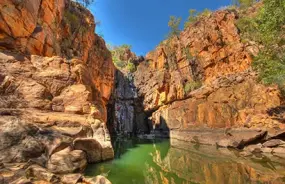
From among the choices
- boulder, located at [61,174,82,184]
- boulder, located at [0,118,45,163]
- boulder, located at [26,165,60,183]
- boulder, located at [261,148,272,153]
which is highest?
boulder, located at [0,118,45,163]

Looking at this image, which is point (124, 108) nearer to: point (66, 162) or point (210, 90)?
point (210, 90)

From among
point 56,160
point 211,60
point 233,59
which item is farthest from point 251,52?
point 56,160

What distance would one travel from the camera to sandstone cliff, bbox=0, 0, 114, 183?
674 cm

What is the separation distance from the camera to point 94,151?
33.1 feet

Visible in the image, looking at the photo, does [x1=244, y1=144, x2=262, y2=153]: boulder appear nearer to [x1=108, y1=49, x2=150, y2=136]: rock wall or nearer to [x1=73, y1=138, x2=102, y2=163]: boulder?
[x1=73, y1=138, x2=102, y2=163]: boulder

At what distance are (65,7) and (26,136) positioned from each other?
728 inches

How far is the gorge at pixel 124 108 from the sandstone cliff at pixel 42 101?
0.05m

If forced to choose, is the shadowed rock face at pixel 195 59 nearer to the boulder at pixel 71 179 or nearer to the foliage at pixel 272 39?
the foliage at pixel 272 39

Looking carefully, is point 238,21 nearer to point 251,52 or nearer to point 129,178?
point 251,52

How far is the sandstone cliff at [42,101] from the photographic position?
674 centimetres

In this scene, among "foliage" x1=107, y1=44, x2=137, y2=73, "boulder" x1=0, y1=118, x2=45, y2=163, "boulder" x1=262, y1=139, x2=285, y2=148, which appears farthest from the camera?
"foliage" x1=107, y1=44, x2=137, y2=73

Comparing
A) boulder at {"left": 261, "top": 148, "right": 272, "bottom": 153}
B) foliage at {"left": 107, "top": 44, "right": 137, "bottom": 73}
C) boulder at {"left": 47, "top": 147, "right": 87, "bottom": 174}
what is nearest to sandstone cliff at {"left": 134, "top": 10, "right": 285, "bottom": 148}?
boulder at {"left": 261, "top": 148, "right": 272, "bottom": 153}

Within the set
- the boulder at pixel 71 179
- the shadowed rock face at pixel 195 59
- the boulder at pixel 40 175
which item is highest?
the shadowed rock face at pixel 195 59

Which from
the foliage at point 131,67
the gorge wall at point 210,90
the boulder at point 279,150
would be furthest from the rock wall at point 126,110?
the boulder at point 279,150
